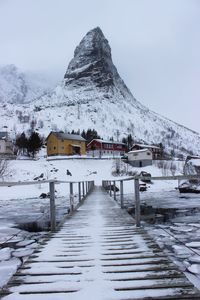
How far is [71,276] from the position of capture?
3.96 metres

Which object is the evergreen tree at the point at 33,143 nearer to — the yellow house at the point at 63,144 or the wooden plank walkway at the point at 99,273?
the yellow house at the point at 63,144

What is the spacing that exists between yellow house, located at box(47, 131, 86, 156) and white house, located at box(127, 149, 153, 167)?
12731 millimetres

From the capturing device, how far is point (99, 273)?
403cm

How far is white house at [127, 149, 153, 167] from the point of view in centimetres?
6625

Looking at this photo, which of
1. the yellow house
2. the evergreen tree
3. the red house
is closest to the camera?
the evergreen tree

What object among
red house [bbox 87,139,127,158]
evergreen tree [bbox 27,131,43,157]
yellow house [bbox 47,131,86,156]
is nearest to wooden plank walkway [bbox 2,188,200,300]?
evergreen tree [bbox 27,131,43,157]

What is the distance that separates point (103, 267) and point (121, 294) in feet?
2.92

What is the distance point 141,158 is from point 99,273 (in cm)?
6415

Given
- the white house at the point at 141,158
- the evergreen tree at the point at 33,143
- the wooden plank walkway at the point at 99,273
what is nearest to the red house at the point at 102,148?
the white house at the point at 141,158

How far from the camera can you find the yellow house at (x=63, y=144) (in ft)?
236

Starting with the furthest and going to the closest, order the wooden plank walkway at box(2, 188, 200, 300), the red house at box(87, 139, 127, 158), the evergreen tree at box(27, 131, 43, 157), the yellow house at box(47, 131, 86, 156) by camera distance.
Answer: the red house at box(87, 139, 127, 158) → the yellow house at box(47, 131, 86, 156) → the evergreen tree at box(27, 131, 43, 157) → the wooden plank walkway at box(2, 188, 200, 300)

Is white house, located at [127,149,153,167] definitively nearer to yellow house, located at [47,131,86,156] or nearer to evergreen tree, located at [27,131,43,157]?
yellow house, located at [47,131,86,156]

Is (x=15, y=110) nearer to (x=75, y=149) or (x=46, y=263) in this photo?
(x=75, y=149)

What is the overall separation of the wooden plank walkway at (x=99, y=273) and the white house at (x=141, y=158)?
60.6 metres
